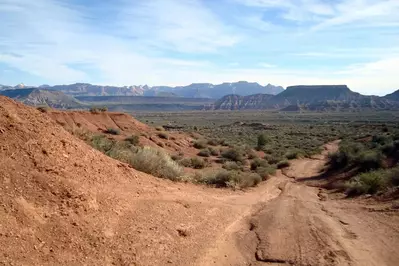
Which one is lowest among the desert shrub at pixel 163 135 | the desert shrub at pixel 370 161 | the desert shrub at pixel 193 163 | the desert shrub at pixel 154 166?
the desert shrub at pixel 193 163

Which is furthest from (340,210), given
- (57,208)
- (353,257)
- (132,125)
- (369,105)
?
(369,105)

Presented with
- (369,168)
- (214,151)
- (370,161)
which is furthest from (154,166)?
(214,151)

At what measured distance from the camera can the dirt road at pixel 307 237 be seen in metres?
8.37

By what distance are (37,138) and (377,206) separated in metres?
11.1

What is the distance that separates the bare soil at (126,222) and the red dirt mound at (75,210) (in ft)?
0.07

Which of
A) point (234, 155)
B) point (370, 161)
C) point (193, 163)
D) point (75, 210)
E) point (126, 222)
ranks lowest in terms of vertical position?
point (234, 155)

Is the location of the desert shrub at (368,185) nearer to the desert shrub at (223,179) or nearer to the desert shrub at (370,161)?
the desert shrub at (223,179)

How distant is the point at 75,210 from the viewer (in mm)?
8188

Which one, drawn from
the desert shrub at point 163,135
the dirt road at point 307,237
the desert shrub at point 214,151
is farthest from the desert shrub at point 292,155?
the dirt road at point 307,237

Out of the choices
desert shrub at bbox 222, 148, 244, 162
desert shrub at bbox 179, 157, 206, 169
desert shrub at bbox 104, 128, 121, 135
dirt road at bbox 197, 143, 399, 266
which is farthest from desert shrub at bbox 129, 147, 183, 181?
desert shrub at bbox 104, 128, 121, 135

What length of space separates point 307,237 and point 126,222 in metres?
4.41

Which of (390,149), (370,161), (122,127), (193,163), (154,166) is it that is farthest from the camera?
(122,127)

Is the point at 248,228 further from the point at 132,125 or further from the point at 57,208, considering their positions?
the point at 132,125

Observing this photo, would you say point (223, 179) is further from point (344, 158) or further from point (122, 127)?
point (122, 127)
